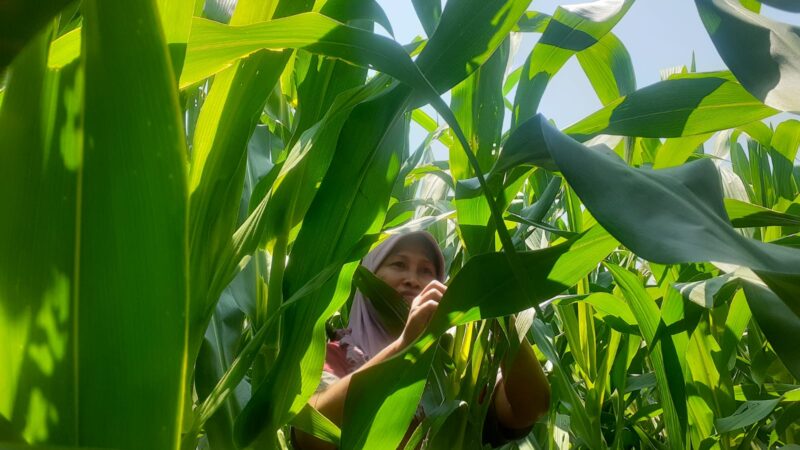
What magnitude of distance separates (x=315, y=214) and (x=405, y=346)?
19 cm

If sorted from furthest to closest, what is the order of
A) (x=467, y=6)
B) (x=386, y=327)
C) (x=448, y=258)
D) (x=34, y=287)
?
(x=448, y=258), (x=386, y=327), (x=467, y=6), (x=34, y=287)

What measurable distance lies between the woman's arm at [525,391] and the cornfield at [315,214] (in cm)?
3

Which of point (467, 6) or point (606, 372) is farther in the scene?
point (606, 372)

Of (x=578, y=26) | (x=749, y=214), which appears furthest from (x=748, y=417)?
(x=578, y=26)

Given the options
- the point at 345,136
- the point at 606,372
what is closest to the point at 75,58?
the point at 345,136

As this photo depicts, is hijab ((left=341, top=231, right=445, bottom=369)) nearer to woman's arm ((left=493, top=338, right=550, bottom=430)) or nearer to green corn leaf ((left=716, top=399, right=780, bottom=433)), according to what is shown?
woman's arm ((left=493, top=338, right=550, bottom=430))

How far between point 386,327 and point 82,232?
0.50 metres

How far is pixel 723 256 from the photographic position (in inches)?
11.1

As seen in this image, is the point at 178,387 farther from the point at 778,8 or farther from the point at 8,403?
the point at 778,8

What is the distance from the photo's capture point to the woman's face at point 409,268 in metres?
0.98

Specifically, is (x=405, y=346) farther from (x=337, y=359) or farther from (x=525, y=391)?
(x=337, y=359)

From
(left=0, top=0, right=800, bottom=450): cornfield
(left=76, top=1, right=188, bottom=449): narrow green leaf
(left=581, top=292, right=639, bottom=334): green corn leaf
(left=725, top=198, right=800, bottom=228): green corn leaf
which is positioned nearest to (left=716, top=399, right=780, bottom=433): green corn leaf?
(left=0, top=0, right=800, bottom=450): cornfield

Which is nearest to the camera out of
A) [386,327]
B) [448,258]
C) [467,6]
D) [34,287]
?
[34,287]

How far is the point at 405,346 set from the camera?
1.99ft
